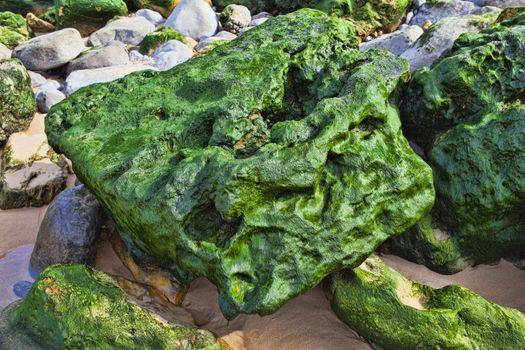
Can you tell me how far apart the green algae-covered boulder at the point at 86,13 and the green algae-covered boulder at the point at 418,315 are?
9460 mm

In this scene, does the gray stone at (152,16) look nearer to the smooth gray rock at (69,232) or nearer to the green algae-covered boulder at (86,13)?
the green algae-covered boulder at (86,13)

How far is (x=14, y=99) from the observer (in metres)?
6.05

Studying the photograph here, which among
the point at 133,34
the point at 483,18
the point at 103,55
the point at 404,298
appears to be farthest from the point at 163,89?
the point at 133,34

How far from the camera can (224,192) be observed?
273 centimetres

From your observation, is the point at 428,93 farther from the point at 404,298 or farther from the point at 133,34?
the point at 133,34

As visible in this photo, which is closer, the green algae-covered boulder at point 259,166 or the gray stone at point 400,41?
the green algae-covered boulder at point 259,166

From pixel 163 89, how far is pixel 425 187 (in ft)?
7.39

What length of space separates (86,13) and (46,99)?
15.3ft

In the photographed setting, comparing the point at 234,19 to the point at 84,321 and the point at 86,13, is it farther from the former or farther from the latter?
the point at 84,321

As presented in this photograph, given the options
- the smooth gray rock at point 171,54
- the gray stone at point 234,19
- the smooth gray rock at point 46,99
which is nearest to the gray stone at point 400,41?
the smooth gray rock at point 171,54

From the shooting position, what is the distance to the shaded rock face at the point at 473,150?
10.6ft

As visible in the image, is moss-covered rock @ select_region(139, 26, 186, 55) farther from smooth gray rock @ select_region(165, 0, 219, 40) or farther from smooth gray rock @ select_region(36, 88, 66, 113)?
smooth gray rock @ select_region(36, 88, 66, 113)

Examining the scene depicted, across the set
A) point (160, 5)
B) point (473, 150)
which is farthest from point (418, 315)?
point (160, 5)

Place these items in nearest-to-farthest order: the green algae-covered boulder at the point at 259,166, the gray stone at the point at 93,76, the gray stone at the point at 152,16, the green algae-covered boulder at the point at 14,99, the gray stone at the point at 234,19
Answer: the green algae-covered boulder at the point at 259,166 → the green algae-covered boulder at the point at 14,99 → the gray stone at the point at 93,76 → the gray stone at the point at 234,19 → the gray stone at the point at 152,16
